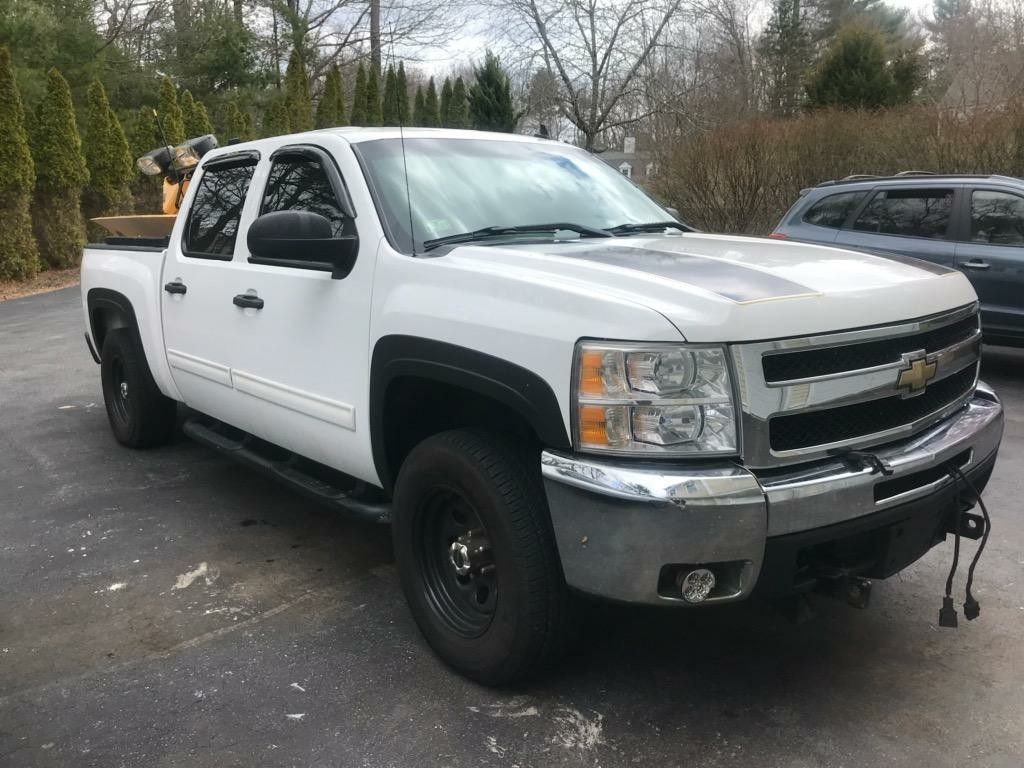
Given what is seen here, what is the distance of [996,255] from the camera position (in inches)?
292

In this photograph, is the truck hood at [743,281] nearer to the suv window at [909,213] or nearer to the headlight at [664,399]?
the headlight at [664,399]

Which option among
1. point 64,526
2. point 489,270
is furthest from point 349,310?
point 64,526

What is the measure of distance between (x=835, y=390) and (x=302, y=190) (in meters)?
2.48

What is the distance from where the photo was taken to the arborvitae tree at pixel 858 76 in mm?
22641

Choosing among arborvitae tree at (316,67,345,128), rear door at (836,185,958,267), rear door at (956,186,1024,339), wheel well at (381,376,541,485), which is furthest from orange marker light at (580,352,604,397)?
arborvitae tree at (316,67,345,128)

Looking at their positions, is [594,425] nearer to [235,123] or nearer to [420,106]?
[235,123]

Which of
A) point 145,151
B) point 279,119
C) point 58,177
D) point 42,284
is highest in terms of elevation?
point 279,119

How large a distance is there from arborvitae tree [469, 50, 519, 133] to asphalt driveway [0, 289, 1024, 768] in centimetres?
2099

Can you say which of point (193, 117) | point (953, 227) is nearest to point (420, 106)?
point (193, 117)

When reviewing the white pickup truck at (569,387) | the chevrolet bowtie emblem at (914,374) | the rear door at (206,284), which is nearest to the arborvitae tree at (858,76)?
the rear door at (206,284)

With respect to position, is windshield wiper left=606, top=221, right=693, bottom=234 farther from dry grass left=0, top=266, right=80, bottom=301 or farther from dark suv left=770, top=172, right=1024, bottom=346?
dry grass left=0, top=266, right=80, bottom=301

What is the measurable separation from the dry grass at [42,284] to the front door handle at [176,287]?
39.6 feet

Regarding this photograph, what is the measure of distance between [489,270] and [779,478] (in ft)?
3.64

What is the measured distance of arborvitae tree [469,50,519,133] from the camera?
24859 mm
